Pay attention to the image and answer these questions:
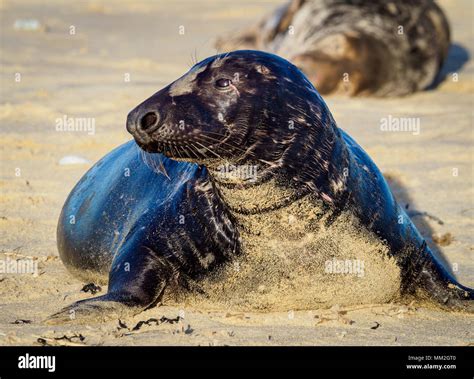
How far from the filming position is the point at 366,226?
453cm

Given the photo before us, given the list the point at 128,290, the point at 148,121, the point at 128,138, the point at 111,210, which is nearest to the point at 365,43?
the point at 128,138

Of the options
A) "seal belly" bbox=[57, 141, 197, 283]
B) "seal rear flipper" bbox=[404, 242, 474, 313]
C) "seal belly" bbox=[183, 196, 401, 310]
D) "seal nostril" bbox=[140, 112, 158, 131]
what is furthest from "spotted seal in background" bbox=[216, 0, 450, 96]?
"seal nostril" bbox=[140, 112, 158, 131]

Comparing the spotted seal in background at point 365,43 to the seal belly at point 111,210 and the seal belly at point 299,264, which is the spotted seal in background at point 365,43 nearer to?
the seal belly at point 111,210

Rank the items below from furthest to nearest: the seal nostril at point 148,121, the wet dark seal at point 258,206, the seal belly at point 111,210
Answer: the seal belly at point 111,210 → the wet dark seal at point 258,206 → the seal nostril at point 148,121

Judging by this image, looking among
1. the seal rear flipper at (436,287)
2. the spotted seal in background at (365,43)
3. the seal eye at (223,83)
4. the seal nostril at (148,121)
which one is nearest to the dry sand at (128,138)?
the seal rear flipper at (436,287)

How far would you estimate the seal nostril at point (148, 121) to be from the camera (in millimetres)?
4066

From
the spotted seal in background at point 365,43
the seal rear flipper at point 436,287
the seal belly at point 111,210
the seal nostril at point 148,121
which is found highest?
the spotted seal in background at point 365,43

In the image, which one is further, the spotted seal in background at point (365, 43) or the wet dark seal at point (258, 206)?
the spotted seal in background at point (365, 43)

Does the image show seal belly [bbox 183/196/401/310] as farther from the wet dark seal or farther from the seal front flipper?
the seal front flipper

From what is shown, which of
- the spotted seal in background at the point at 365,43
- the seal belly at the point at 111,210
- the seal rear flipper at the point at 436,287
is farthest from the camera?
the spotted seal in background at the point at 365,43

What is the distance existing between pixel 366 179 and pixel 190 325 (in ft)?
3.47

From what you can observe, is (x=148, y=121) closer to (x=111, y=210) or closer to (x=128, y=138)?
(x=111, y=210)

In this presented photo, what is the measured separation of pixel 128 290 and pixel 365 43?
6.77 meters
